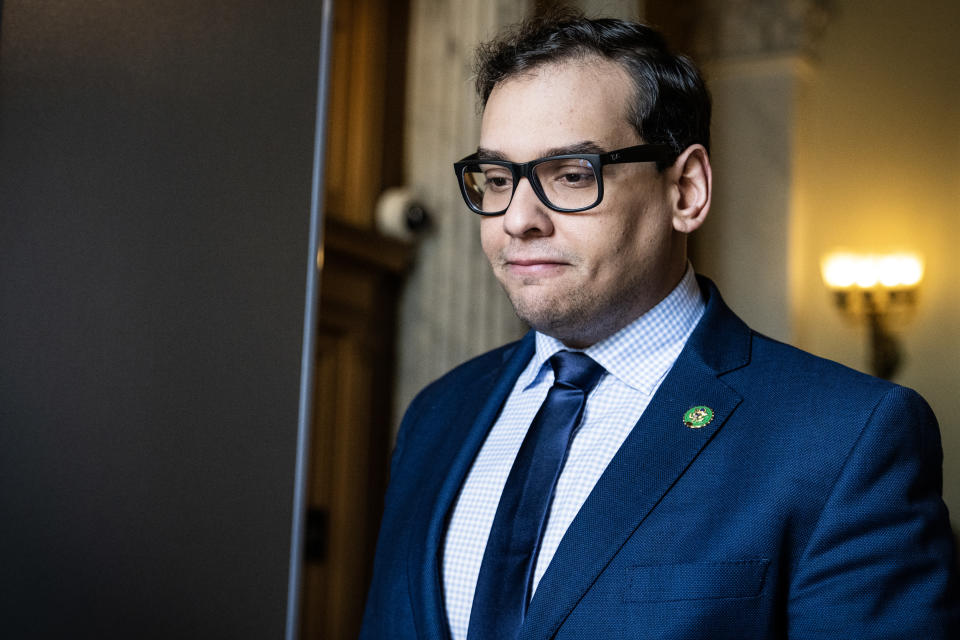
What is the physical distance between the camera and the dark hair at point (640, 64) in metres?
1.64

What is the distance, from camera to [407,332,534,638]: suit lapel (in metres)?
1.52

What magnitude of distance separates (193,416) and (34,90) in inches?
19.0

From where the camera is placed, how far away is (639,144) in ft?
5.26

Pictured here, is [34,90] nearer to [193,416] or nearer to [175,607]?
[193,416]

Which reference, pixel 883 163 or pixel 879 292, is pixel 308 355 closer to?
pixel 879 292

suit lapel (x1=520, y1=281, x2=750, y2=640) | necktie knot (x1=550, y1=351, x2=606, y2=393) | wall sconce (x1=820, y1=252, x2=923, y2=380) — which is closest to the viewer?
suit lapel (x1=520, y1=281, x2=750, y2=640)

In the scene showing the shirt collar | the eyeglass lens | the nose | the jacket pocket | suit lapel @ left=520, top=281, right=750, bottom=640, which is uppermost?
the eyeglass lens

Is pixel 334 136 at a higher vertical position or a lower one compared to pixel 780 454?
higher

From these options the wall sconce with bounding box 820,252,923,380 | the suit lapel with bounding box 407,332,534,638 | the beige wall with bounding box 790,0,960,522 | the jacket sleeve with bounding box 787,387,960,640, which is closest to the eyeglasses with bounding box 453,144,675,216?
the suit lapel with bounding box 407,332,534,638

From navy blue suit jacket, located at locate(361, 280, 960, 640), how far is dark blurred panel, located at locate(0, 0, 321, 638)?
1.02 ft

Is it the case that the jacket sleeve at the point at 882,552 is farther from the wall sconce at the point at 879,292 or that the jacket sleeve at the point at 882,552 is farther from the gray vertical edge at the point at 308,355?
the wall sconce at the point at 879,292

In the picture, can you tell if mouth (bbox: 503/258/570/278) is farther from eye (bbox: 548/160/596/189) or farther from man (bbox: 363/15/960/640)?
eye (bbox: 548/160/596/189)

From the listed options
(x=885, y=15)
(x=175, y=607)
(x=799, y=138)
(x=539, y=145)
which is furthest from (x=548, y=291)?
(x=885, y=15)

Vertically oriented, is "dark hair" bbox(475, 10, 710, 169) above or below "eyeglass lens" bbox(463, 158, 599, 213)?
above
